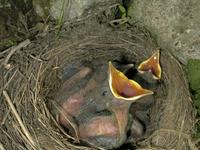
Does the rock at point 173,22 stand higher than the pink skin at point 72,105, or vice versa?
the rock at point 173,22

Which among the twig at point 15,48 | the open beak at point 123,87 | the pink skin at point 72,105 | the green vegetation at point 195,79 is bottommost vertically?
the green vegetation at point 195,79

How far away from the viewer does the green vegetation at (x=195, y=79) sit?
7.71ft

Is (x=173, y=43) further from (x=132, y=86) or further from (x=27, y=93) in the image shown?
(x=27, y=93)

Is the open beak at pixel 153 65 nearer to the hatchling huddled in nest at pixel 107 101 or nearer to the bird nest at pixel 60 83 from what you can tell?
the hatchling huddled in nest at pixel 107 101

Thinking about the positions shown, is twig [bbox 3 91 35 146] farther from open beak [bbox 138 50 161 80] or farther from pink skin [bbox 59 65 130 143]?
open beak [bbox 138 50 161 80]

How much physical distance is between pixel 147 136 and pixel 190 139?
161 mm

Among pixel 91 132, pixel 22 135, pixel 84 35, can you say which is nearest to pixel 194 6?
pixel 84 35

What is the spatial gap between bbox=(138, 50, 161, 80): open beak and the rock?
19cm

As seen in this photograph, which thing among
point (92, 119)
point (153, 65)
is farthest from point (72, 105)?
point (153, 65)

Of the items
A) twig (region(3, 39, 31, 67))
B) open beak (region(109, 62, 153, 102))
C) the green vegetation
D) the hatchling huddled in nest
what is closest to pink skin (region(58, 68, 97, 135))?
A: the hatchling huddled in nest

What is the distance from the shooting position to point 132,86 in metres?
2.06

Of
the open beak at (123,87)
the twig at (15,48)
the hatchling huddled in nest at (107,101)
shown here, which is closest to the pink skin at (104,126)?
the hatchling huddled in nest at (107,101)

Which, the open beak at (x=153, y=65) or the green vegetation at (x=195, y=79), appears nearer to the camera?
the open beak at (x=153, y=65)

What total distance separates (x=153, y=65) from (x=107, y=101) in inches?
8.4
